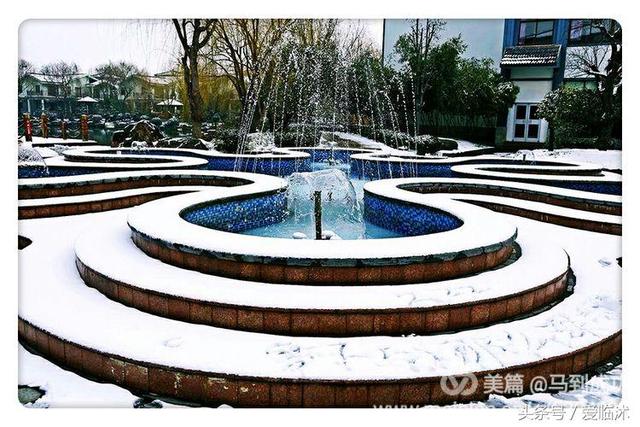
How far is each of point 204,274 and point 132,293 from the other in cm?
48

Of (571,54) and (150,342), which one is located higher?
(571,54)

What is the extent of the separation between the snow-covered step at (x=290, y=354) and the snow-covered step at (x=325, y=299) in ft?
0.29

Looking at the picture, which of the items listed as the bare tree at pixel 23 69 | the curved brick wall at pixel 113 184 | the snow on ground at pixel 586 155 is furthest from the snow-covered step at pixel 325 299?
the snow on ground at pixel 586 155

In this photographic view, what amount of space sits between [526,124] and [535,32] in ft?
A: 9.74

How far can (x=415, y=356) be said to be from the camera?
255 centimetres

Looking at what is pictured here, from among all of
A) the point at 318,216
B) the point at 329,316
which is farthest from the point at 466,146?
the point at 329,316

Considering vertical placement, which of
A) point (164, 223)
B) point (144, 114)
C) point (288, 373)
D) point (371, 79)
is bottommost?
point (288, 373)

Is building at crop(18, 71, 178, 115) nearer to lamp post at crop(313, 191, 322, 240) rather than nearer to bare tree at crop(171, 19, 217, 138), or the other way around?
bare tree at crop(171, 19, 217, 138)

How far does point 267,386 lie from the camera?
236cm

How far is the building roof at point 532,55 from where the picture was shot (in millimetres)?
14078

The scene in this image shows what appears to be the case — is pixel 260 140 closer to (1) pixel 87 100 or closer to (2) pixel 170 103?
(2) pixel 170 103

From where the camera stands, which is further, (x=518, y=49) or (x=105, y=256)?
(x=518, y=49)

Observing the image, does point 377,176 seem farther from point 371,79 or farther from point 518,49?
point 518,49

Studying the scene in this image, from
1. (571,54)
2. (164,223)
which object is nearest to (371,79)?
(571,54)
